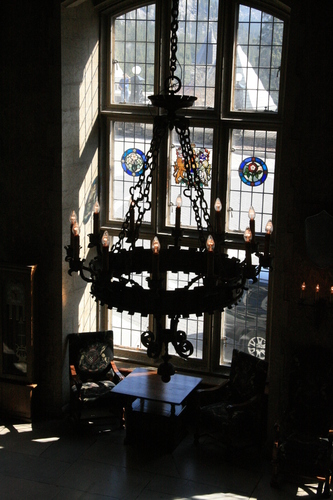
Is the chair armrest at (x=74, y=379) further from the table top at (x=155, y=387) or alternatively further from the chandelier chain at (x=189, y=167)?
the chandelier chain at (x=189, y=167)

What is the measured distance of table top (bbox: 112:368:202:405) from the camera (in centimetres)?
740

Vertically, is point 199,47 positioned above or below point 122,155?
above

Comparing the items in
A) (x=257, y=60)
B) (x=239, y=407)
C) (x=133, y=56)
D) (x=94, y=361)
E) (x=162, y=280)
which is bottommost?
(x=239, y=407)

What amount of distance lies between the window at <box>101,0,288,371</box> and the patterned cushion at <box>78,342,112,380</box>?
658mm

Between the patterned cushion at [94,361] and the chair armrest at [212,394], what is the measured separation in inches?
48.5

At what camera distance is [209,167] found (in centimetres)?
796

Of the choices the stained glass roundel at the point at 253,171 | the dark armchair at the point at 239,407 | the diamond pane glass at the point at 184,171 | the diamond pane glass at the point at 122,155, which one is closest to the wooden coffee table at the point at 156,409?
the dark armchair at the point at 239,407

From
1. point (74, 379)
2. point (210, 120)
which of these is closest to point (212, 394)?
point (74, 379)

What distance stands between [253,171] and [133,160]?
1524mm

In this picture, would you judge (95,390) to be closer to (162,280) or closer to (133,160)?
(133,160)

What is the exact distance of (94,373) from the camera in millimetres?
8266

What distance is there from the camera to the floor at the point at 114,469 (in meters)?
6.65

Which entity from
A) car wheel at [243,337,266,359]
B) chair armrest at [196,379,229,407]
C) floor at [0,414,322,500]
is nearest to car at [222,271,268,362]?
car wheel at [243,337,266,359]

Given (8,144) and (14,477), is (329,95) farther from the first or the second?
(14,477)
